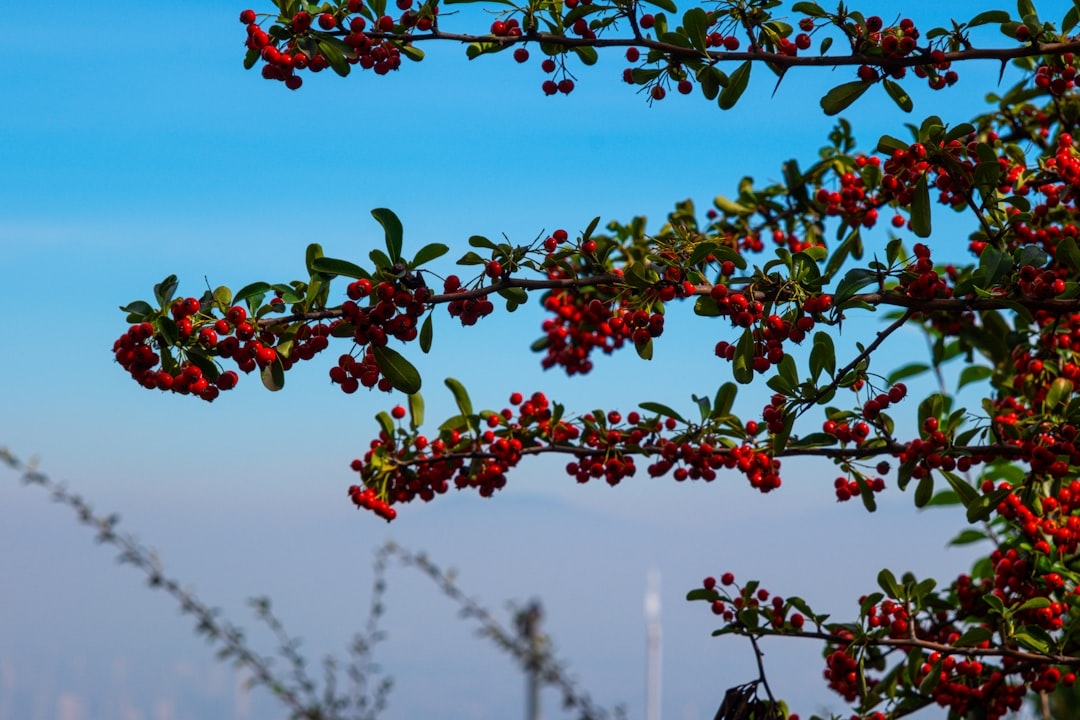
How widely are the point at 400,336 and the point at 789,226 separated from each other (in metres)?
2.82

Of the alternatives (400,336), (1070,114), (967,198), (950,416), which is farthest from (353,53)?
(1070,114)

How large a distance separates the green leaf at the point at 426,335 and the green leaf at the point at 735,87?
1268 millimetres

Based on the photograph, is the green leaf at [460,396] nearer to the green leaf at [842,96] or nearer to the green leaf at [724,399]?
the green leaf at [724,399]

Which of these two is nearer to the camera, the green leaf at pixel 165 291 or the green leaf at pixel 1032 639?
the green leaf at pixel 165 291

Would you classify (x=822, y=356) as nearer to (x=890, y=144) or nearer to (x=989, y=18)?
(x=890, y=144)

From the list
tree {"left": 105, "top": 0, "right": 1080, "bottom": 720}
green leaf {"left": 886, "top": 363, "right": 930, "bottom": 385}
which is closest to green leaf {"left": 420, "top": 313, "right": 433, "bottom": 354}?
tree {"left": 105, "top": 0, "right": 1080, "bottom": 720}

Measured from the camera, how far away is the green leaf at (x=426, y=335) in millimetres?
3232

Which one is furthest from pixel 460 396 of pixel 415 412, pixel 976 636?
Result: pixel 976 636

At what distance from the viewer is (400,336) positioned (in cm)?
310

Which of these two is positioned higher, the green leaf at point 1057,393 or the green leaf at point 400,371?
the green leaf at point 1057,393

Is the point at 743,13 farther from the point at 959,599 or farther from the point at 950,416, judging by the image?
the point at 959,599

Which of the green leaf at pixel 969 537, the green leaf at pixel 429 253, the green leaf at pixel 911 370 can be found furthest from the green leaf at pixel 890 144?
the green leaf at pixel 911 370

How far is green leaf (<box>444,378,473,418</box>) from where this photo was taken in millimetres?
4102

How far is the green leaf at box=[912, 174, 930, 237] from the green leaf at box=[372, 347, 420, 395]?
1.70m
